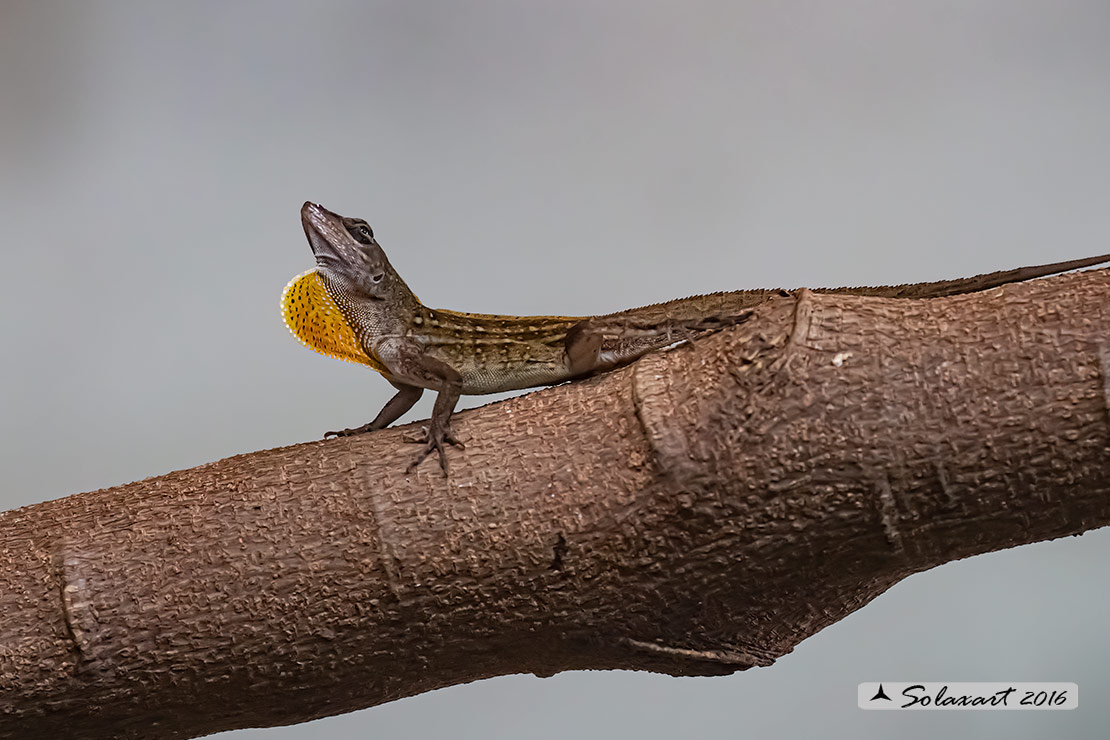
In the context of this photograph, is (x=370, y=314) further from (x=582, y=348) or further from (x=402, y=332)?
(x=582, y=348)

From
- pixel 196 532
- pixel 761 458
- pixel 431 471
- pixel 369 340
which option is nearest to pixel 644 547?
pixel 761 458

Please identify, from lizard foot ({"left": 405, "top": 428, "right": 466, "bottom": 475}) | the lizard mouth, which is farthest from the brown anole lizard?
lizard foot ({"left": 405, "top": 428, "right": 466, "bottom": 475})

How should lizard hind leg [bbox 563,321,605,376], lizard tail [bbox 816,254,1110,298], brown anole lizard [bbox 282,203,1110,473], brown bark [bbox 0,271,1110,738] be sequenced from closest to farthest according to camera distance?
brown bark [bbox 0,271,1110,738] → lizard tail [bbox 816,254,1110,298] → lizard hind leg [bbox 563,321,605,376] → brown anole lizard [bbox 282,203,1110,473]

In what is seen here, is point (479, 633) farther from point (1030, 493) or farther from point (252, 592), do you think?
point (1030, 493)

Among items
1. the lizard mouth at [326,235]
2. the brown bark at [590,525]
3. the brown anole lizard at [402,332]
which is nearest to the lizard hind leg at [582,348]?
the brown anole lizard at [402,332]

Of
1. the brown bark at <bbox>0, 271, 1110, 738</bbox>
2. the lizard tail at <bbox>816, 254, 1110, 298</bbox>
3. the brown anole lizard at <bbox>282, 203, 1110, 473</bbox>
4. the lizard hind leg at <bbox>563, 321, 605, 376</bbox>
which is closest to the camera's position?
the brown bark at <bbox>0, 271, 1110, 738</bbox>

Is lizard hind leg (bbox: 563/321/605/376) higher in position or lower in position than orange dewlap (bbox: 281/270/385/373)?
lower

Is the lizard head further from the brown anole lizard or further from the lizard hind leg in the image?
the lizard hind leg
